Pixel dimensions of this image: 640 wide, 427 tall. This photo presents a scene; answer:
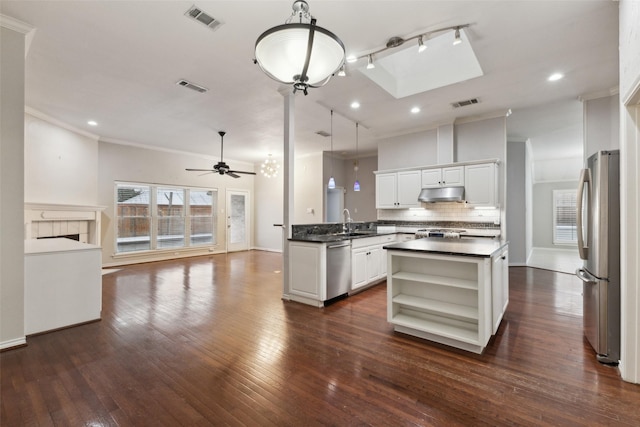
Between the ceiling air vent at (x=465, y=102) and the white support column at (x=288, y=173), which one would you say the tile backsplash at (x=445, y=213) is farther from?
the white support column at (x=288, y=173)

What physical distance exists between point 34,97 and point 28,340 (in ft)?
12.5

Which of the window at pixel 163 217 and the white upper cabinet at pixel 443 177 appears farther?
the window at pixel 163 217

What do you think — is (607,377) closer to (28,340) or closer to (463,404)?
(463,404)

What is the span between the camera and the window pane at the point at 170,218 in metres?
7.77

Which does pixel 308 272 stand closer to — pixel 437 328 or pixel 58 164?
pixel 437 328

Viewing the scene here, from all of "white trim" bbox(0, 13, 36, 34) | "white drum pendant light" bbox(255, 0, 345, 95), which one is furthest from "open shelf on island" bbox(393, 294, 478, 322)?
"white trim" bbox(0, 13, 36, 34)

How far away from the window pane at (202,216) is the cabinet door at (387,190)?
5302 millimetres

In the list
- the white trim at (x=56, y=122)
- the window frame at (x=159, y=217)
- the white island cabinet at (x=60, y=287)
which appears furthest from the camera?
the window frame at (x=159, y=217)

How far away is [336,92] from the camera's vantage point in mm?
4277

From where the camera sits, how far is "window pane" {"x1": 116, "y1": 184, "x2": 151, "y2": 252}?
23.1 ft

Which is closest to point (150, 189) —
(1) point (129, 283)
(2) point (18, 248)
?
(1) point (129, 283)

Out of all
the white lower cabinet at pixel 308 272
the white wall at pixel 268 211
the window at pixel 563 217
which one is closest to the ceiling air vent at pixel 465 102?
the white lower cabinet at pixel 308 272

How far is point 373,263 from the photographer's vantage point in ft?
15.9

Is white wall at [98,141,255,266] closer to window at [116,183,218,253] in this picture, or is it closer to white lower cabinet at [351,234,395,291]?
window at [116,183,218,253]
